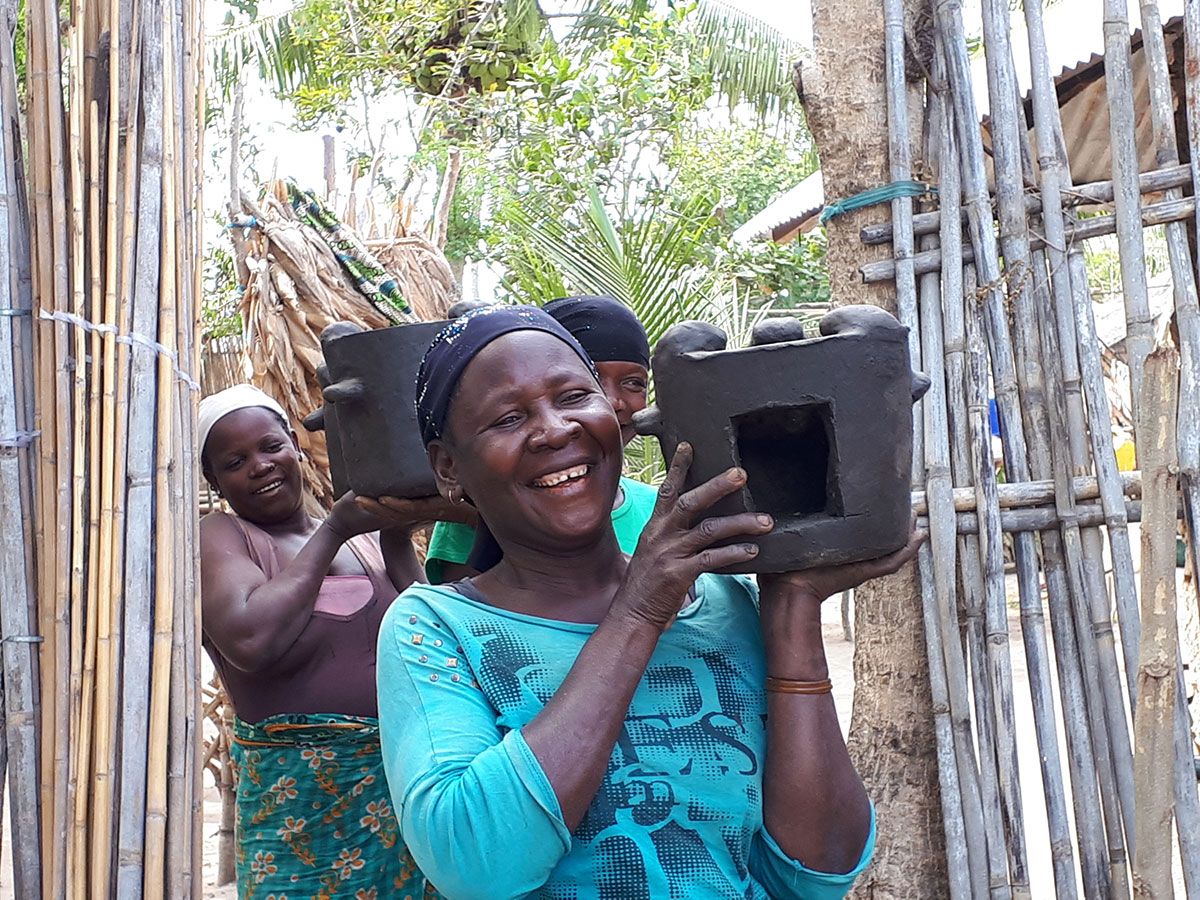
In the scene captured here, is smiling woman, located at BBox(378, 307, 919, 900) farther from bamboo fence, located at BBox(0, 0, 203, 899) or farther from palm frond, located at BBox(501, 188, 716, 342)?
palm frond, located at BBox(501, 188, 716, 342)

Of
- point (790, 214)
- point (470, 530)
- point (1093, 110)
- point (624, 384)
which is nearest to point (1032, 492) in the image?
point (624, 384)

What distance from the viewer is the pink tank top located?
2512 millimetres

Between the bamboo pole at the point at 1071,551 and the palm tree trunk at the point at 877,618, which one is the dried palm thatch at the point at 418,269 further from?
the bamboo pole at the point at 1071,551

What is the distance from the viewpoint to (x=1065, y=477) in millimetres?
2600

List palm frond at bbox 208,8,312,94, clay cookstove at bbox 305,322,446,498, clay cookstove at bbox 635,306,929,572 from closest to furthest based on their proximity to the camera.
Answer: clay cookstove at bbox 635,306,929,572, clay cookstove at bbox 305,322,446,498, palm frond at bbox 208,8,312,94

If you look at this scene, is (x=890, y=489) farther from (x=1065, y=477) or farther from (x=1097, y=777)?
(x=1097, y=777)

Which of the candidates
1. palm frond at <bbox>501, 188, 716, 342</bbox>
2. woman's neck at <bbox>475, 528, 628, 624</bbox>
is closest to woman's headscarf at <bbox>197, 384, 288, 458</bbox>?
woman's neck at <bbox>475, 528, 628, 624</bbox>

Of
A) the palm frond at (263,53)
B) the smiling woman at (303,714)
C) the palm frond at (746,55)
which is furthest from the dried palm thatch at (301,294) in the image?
the palm frond at (746,55)

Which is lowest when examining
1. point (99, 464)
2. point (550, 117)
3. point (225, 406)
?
point (99, 464)

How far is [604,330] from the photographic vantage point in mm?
2369

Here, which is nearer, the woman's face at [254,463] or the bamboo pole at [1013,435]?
the bamboo pole at [1013,435]

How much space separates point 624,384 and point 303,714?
2.95 feet

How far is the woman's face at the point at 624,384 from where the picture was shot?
93.3 inches

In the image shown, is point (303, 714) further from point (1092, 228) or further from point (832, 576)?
point (1092, 228)
